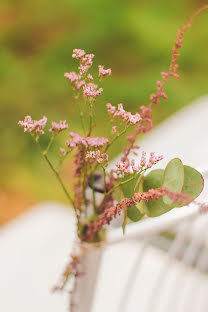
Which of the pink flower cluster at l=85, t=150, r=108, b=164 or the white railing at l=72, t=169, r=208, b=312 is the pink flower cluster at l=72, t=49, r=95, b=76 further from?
the white railing at l=72, t=169, r=208, b=312

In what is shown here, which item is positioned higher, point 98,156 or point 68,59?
point 68,59

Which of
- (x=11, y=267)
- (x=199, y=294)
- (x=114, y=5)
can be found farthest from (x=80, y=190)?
(x=114, y=5)

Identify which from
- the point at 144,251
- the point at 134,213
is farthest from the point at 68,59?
the point at 134,213

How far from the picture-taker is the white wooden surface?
110cm

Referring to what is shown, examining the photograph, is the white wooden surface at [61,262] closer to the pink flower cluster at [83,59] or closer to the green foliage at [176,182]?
the green foliage at [176,182]

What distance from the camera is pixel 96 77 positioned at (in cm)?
64

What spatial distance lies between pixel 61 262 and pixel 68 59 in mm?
1917

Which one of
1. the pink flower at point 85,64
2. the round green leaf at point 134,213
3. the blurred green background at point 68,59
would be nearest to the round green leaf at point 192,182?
the round green leaf at point 134,213

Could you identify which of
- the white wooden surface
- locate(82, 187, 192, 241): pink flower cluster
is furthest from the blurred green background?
locate(82, 187, 192, 241): pink flower cluster

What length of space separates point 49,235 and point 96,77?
3.59ft

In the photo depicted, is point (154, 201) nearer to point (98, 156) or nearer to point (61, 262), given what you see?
point (98, 156)

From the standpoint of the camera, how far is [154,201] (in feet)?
2.02

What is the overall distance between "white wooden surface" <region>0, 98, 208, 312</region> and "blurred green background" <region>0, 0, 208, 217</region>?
0.78 m

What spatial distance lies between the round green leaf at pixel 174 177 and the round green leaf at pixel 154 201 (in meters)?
0.03
